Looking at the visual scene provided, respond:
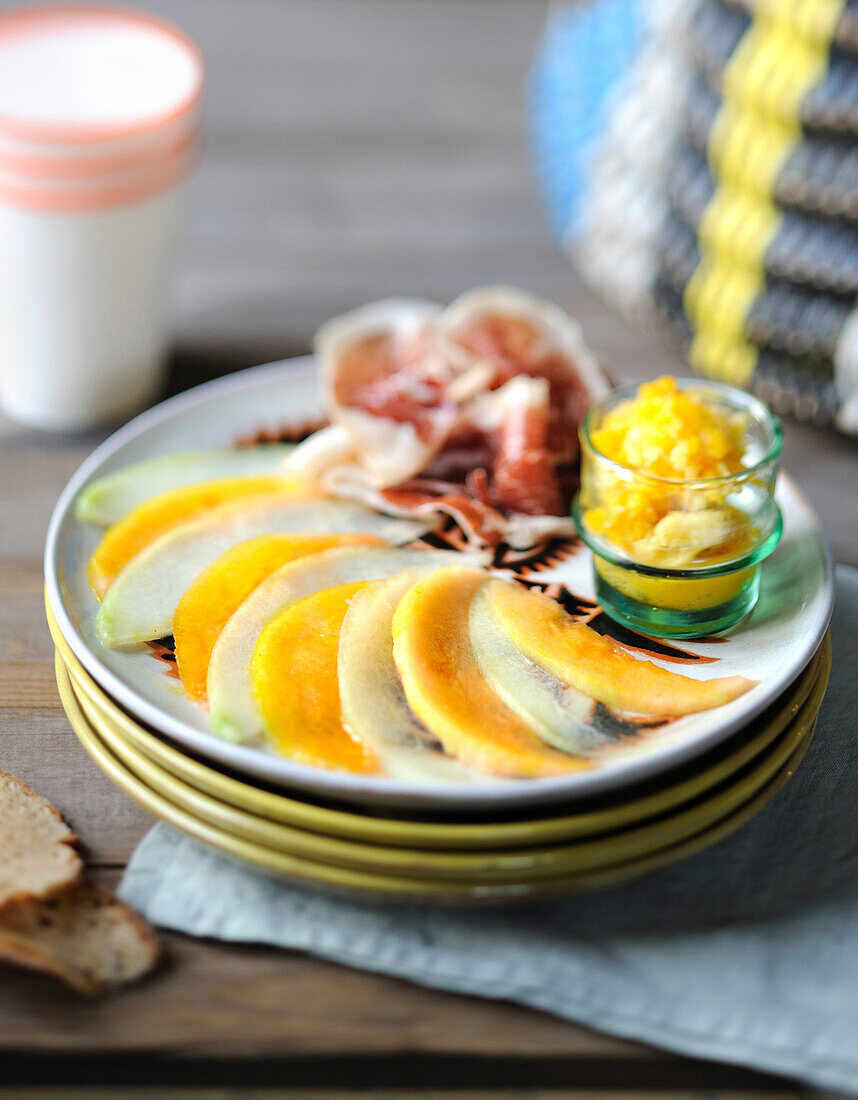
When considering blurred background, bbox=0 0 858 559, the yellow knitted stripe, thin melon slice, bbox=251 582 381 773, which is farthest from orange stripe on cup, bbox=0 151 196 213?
the yellow knitted stripe

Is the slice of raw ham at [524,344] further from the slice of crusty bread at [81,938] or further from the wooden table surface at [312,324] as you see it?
the slice of crusty bread at [81,938]

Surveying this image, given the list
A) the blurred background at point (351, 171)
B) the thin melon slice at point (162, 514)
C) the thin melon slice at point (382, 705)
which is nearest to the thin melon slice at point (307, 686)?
the thin melon slice at point (382, 705)

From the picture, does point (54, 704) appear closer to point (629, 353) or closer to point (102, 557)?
point (102, 557)

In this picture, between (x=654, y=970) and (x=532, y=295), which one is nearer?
(x=654, y=970)

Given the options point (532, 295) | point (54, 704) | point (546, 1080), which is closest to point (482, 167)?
point (532, 295)

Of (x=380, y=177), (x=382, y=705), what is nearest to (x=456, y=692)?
(x=382, y=705)

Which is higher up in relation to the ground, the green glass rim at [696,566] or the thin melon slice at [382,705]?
the green glass rim at [696,566]

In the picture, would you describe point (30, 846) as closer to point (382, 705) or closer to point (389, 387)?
point (382, 705)
